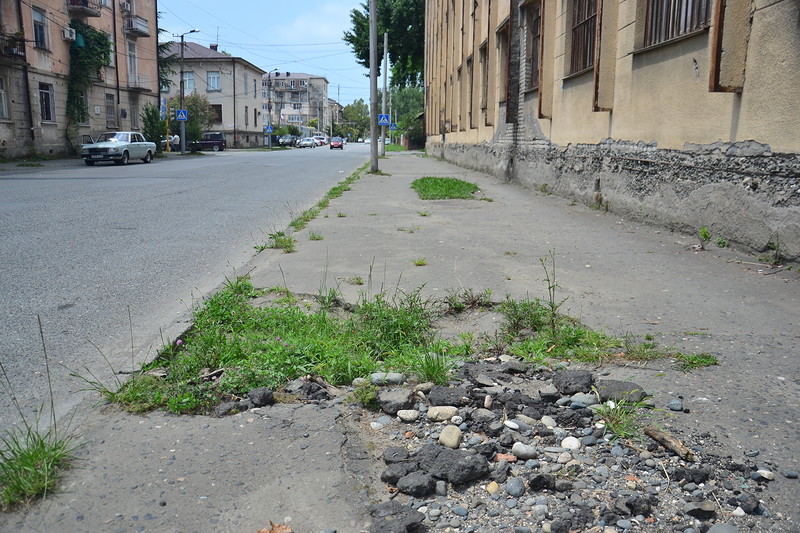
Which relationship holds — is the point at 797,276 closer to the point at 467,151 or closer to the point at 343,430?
the point at 343,430

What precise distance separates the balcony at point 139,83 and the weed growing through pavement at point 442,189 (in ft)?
103

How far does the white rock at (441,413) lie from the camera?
3018mm

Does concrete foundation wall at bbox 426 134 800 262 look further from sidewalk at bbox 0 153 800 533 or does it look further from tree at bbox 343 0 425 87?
tree at bbox 343 0 425 87

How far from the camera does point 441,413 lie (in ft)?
9.95

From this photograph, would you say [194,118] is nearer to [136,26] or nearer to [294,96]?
[136,26]

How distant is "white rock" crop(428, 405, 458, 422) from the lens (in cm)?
302

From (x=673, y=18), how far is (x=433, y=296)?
18.7 feet

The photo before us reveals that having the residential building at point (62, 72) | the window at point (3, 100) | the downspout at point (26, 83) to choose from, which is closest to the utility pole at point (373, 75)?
the residential building at point (62, 72)

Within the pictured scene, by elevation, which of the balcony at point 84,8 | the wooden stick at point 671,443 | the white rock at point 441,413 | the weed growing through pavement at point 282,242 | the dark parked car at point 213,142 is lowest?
the white rock at point 441,413

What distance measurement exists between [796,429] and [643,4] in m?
7.87

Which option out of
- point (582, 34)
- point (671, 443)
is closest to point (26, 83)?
point (582, 34)

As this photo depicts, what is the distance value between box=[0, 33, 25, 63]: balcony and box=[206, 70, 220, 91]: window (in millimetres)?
44291

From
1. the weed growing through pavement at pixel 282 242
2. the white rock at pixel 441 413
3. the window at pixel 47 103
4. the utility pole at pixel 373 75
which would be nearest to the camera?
the white rock at pixel 441 413

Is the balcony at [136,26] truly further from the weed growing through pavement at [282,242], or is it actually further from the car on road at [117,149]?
the weed growing through pavement at [282,242]
